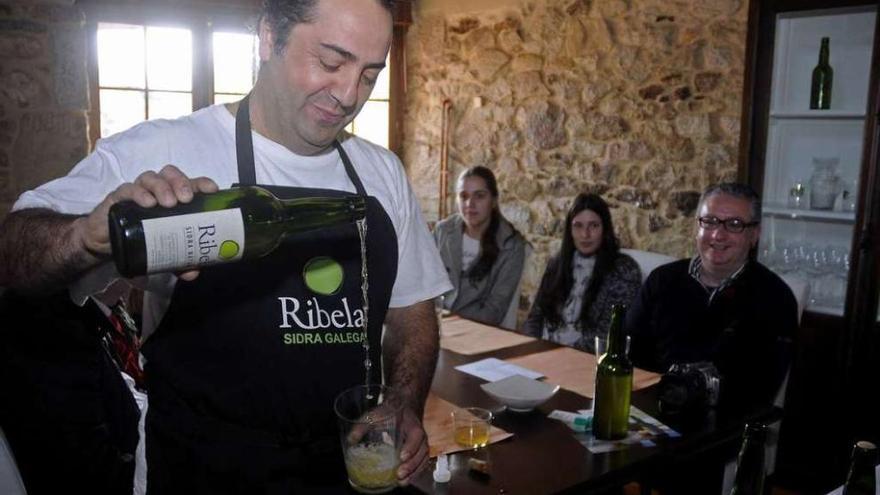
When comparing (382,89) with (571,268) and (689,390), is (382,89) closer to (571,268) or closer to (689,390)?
(571,268)

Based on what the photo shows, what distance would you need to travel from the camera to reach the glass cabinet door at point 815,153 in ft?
10.5

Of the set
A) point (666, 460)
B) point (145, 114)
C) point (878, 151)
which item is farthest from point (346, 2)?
point (145, 114)

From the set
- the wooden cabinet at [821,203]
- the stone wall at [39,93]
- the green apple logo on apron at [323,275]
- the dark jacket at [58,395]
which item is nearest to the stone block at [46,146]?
the stone wall at [39,93]

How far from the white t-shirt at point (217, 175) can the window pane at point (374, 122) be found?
12.3 feet

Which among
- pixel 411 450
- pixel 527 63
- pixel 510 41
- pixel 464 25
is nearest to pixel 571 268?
pixel 527 63

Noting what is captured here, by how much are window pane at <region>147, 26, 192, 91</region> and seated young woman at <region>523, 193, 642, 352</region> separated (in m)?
2.58

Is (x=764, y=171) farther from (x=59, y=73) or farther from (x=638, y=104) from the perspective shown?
(x=59, y=73)

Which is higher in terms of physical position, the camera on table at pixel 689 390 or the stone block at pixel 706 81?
the stone block at pixel 706 81

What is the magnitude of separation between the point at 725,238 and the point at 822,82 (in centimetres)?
131

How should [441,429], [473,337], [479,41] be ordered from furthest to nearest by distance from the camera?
[479,41]
[473,337]
[441,429]

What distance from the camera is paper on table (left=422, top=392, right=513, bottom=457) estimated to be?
159cm

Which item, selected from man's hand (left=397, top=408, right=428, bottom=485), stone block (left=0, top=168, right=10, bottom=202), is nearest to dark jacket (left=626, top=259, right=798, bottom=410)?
man's hand (left=397, top=408, right=428, bottom=485)

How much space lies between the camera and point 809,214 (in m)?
3.21

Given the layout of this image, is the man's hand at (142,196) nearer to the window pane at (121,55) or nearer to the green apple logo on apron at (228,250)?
the green apple logo on apron at (228,250)
